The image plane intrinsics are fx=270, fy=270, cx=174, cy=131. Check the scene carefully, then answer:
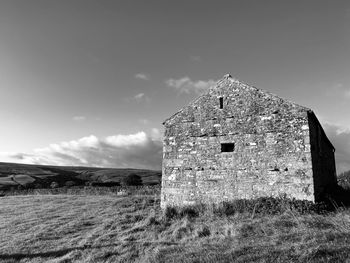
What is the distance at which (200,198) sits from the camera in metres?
13.9

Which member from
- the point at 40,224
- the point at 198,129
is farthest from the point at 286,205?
the point at 40,224

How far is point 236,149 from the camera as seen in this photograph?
13719 millimetres

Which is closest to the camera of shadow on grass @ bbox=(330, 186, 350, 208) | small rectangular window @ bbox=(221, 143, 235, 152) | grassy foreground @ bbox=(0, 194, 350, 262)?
grassy foreground @ bbox=(0, 194, 350, 262)

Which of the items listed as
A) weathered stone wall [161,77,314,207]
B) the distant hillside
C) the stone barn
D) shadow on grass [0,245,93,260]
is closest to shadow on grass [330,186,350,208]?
the stone barn

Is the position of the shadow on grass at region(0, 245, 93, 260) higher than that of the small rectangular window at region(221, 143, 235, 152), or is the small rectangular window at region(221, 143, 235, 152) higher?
the small rectangular window at region(221, 143, 235, 152)

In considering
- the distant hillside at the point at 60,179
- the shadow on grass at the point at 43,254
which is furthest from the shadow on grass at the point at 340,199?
the distant hillside at the point at 60,179

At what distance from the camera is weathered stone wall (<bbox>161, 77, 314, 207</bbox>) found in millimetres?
12461

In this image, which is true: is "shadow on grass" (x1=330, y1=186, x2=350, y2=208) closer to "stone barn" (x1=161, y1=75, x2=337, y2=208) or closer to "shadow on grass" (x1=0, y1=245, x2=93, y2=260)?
"stone barn" (x1=161, y1=75, x2=337, y2=208)

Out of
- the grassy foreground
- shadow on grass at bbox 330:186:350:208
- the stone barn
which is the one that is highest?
the stone barn

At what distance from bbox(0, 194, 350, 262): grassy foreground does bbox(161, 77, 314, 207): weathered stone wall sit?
2041 millimetres

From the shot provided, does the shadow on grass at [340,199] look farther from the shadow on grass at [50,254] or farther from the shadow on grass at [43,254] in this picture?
the shadow on grass at [43,254]

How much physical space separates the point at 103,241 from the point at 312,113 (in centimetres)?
1089

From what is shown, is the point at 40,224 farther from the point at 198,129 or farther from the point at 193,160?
the point at 198,129

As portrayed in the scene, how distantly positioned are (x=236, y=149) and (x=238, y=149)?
0.33 feet
